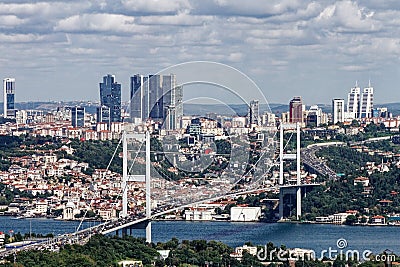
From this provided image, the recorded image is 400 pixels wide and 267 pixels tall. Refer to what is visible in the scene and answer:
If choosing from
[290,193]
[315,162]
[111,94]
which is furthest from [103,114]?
[290,193]

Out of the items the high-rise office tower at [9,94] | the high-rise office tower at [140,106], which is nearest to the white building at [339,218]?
the high-rise office tower at [140,106]

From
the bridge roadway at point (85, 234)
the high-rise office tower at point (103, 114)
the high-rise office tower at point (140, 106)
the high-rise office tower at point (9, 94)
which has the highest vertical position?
the high-rise office tower at point (9, 94)

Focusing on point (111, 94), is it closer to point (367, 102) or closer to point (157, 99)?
point (367, 102)

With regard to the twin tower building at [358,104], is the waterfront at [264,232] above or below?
below

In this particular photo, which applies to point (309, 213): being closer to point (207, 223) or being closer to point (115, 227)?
point (207, 223)

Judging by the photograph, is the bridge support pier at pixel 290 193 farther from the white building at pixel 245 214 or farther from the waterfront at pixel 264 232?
the waterfront at pixel 264 232

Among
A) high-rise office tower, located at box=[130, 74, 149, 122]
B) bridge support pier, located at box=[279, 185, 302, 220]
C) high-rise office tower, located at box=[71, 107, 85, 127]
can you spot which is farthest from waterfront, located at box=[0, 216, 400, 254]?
high-rise office tower, located at box=[71, 107, 85, 127]

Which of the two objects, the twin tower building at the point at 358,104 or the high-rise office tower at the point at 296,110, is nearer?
the high-rise office tower at the point at 296,110
